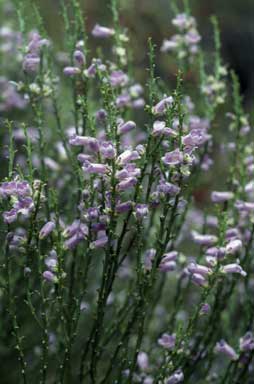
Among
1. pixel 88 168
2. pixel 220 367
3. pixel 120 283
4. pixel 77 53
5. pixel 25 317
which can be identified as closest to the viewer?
pixel 88 168

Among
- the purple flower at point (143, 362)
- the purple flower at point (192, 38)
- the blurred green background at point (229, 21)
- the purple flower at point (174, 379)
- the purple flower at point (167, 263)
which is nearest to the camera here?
the purple flower at point (174, 379)

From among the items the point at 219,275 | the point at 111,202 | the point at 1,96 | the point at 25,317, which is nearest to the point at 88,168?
the point at 111,202

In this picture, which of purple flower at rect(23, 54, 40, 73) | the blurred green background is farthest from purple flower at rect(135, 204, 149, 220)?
the blurred green background

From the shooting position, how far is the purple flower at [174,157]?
2.25m

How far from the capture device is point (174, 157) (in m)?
2.26

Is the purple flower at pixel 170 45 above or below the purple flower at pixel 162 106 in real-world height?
above

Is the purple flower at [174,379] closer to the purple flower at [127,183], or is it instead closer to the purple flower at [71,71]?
the purple flower at [127,183]

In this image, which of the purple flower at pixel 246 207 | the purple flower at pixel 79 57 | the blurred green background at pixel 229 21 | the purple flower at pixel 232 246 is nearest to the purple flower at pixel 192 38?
the purple flower at pixel 79 57

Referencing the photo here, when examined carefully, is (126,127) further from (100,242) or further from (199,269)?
(199,269)

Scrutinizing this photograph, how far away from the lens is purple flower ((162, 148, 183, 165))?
2248 millimetres

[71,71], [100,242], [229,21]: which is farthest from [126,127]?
[229,21]

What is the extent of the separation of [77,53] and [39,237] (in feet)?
2.71

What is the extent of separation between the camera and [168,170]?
8.02 ft

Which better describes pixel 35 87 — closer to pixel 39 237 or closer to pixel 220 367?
pixel 39 237
